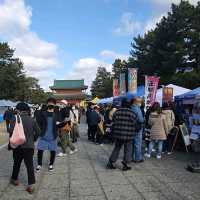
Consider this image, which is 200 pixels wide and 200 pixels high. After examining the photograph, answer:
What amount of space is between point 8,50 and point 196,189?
50854 millimetres

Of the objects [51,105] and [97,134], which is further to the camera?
[97,134]

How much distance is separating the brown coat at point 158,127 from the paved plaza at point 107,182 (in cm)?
63

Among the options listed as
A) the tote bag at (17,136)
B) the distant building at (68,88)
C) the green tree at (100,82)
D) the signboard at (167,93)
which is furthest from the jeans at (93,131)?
the distant building at (68,88)

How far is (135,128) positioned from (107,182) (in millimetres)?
1821

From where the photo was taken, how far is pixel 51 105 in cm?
858

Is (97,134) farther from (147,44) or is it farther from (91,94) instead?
(91,94)

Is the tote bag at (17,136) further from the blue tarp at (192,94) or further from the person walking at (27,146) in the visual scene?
the blue tarp at (192,94)

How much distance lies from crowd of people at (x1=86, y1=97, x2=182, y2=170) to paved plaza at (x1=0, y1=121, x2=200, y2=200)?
0.41 metres

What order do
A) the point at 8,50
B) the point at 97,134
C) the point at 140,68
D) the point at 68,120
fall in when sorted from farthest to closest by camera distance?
the point at 8,50 < the point at 140,68 < the point at 97,134 < the point at 68,120

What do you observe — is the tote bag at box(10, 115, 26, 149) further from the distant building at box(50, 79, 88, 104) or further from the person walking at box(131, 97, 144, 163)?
the distant building at box(50, 79, 88, 104)

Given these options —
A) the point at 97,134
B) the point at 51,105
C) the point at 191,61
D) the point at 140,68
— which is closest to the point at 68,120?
the point at 51,105

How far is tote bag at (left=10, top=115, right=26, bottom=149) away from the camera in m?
6.65

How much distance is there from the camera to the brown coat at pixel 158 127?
412 inches

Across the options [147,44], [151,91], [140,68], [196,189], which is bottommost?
[196,189]
